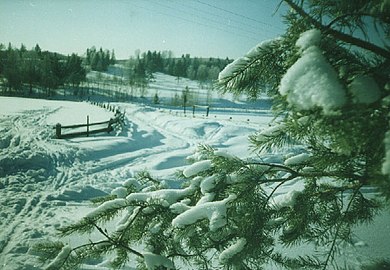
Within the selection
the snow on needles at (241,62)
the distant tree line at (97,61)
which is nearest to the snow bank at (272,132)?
the snow on needles at (241,62)

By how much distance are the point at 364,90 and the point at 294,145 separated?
977 millimetres

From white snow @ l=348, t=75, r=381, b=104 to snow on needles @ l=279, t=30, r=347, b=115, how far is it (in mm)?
96

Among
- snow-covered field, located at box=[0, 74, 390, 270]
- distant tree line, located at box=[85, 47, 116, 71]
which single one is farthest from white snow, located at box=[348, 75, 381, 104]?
distant tree line, located at box=[85, 47, 116, 71]

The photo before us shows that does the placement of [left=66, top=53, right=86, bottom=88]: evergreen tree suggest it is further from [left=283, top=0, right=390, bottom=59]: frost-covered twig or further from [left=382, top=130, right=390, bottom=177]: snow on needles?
[left=382, top=130, right=390, bottom=177]: snow on needles

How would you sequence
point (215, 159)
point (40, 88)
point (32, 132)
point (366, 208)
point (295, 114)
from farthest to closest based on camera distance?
point (40, 88) < point (32, 132) < point (366, 208) < point (215, 159) < point (295, 114)

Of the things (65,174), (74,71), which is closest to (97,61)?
(74,71)

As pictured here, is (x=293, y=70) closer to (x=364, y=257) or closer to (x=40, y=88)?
(x=364, y=257)

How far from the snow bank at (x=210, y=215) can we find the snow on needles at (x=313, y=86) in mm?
963

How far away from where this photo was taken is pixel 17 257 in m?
4.87

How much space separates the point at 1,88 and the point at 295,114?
7926 cm

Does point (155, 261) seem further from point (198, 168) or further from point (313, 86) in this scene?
point (313, 86)

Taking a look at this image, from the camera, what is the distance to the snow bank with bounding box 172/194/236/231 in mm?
1581

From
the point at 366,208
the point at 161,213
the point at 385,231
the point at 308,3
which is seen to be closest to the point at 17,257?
the point at 161,213

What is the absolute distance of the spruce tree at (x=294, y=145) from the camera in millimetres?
875
